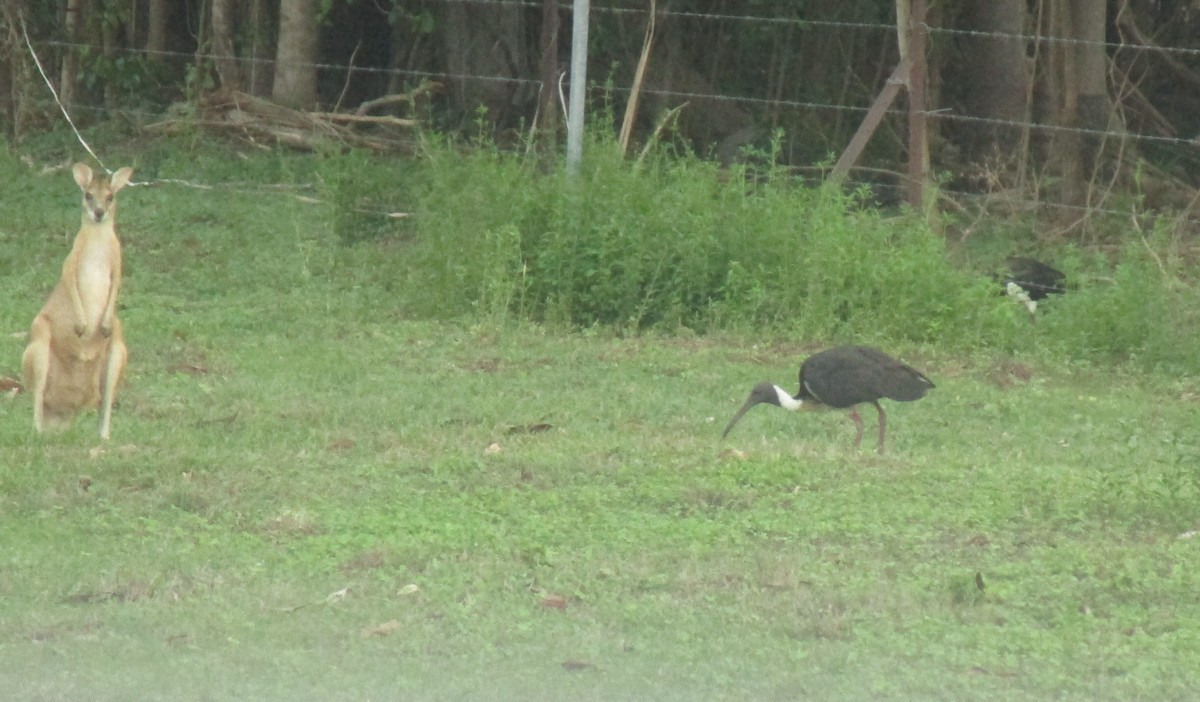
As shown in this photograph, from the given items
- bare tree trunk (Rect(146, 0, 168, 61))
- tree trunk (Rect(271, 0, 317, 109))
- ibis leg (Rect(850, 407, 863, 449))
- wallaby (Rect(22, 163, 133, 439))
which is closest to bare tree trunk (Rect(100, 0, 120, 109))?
bare tree trunk (Rect(146, 0, 168, 61))

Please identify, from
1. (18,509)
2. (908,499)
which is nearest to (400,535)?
(18,509)

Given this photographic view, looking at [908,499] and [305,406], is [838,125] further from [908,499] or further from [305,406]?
[908,499]

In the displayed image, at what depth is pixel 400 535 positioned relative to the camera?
227 inches

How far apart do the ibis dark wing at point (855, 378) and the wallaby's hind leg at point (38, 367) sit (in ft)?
10.6

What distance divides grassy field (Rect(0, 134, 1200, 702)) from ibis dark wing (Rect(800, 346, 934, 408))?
10.0 inches

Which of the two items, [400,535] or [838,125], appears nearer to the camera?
[400,535]

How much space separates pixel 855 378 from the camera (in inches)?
293

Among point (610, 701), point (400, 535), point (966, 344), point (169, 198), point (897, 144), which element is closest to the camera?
point (610, 701)

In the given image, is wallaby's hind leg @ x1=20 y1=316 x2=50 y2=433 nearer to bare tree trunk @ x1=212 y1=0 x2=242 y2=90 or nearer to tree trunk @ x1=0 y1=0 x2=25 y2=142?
bare tree trunk @ x1=212 y1=0 x2=242 y2=90

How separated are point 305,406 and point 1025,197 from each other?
7.80 m

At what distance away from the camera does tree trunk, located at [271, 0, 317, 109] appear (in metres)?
15.9

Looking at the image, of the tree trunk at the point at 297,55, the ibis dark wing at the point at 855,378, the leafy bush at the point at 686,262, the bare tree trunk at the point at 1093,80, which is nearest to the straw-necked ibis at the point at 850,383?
the ibis dark wing at the point at 855,378

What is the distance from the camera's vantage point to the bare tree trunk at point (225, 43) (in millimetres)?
15891

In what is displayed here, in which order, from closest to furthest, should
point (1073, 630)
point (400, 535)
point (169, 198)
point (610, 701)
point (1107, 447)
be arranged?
1. point (610, 701)
2. point (1073, 630)
3. point (400, 535)
4. point (1107, 447)
5. point (169, 198)
